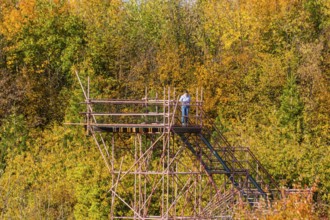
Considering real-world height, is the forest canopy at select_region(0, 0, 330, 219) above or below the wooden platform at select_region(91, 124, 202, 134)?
above

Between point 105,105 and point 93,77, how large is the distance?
2.30 meters

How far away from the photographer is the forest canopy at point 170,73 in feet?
202

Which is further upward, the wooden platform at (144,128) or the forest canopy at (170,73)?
the forest canopy at (170,73)

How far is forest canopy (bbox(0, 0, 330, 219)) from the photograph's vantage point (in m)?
61.6

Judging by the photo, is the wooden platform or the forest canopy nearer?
the wooden platform

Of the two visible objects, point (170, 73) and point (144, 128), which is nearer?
point (144, 128)

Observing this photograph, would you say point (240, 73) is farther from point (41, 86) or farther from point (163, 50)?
point (41, 86)

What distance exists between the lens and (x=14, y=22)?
80000 millimetres

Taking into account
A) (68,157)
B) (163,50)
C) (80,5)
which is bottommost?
(68,157)

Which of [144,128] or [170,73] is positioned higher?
[170,73]

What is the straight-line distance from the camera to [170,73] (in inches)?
3019

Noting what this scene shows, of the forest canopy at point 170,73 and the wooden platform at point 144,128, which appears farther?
the forest canopy at point 170,73

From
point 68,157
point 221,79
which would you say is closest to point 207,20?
point 221,79

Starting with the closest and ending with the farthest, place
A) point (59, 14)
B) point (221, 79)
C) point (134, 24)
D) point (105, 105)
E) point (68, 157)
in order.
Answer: point (68, 157), point (105, 105), point (221, 79), point (59, 14), point (134, 24)
